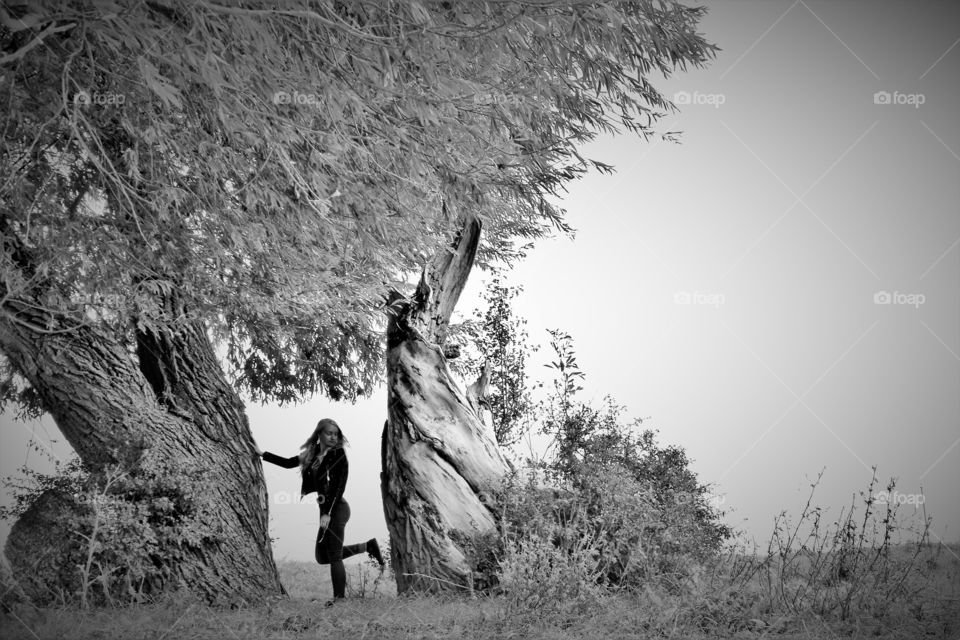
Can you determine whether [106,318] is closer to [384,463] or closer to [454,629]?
[384,463]

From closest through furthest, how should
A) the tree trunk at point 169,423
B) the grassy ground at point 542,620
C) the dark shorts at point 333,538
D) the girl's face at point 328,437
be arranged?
the grassy ground at point 542,620 → the tree trunk at point 169,423 → the dark shorts at point 333,538 → the girl's face at point 328,437

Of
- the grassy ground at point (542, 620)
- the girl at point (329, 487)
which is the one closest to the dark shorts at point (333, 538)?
the girl at point (329, 487)

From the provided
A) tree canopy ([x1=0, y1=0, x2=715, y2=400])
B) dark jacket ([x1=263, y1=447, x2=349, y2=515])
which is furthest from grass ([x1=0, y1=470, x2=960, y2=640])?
tree canopy ([x1=0, y1=0, x2=715, y2=400])

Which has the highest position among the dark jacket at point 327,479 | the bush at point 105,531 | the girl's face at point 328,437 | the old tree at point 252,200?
the old tree at point 252,200

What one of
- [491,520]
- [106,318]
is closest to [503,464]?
[491,520]

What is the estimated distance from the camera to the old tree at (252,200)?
5.88m

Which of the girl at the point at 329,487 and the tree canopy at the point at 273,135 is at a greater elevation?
the tree canopy at the point at 273,135

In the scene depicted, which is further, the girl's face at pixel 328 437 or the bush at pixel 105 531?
the girl's face at pixel 328 437

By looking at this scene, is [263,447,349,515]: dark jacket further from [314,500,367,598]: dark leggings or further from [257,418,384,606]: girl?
[314,500,367,598]: dark leggings

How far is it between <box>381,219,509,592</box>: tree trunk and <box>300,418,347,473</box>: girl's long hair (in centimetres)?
90

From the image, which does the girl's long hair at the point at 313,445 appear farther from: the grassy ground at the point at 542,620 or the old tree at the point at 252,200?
the grassy ground at the point at 542,620

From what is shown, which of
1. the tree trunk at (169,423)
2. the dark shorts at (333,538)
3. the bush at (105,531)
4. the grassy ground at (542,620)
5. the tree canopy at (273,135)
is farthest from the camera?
the dark shorts at (333,538)

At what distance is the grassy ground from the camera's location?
603cm

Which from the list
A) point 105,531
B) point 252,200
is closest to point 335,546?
point 105,531
